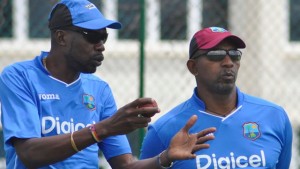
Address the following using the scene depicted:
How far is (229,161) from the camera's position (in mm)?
5395

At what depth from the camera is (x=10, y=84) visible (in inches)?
209

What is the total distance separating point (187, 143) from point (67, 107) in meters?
0.83

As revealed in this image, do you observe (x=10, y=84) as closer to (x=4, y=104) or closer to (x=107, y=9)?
(x=4, y=104)

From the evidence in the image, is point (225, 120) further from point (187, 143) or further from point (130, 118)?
point (130, 118)

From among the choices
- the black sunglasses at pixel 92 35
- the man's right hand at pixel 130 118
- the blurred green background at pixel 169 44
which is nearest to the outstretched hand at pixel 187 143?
the man's right hand at pixel 130 118

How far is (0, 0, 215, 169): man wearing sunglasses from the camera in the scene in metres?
5.05

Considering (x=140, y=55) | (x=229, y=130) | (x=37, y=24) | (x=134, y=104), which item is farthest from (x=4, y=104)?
(x=37, y=24)

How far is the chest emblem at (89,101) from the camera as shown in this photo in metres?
5.52

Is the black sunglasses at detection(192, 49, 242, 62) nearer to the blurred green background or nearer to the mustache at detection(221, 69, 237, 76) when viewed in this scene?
the mustache at detection(221, 69, 237, 76)

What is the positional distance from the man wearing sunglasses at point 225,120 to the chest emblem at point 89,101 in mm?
365

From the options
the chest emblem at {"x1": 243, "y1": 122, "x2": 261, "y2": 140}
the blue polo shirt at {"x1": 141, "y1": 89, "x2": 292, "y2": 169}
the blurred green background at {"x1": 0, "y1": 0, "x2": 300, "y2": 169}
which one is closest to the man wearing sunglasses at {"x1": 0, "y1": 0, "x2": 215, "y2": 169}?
the blue polo shirt at {"x1": 141, "y1": 89, "x2": 292, "y2": 169}

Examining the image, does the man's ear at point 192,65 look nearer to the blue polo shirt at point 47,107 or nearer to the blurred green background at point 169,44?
the blue polo shirt at point 47,107

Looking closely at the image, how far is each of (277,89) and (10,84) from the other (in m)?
7.87

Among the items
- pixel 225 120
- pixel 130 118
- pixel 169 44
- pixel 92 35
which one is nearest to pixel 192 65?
pixel 225 120
